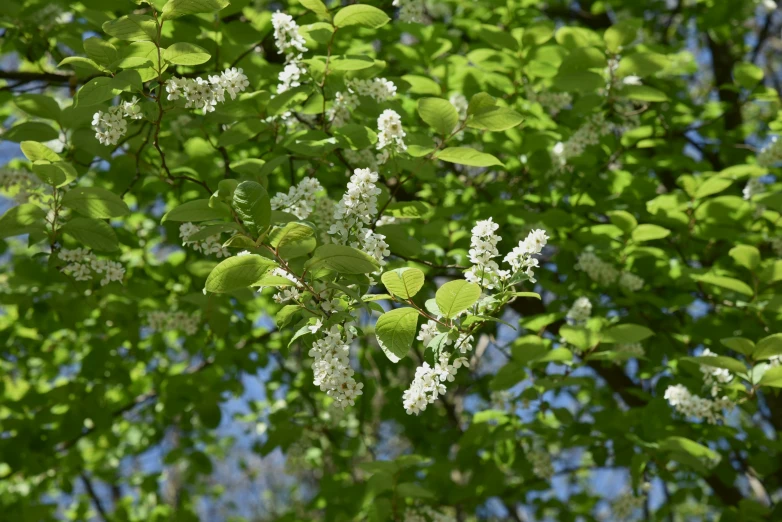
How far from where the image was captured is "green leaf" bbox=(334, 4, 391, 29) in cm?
243

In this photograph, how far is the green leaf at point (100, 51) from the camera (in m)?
2.06

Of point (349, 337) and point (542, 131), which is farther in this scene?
point (542, 131)

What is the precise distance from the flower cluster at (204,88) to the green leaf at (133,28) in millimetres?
160

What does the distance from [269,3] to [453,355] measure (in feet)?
13.6

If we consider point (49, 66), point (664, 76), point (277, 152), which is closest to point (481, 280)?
point (277, 152)

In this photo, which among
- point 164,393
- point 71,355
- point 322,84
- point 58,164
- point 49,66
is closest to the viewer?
point 58,164

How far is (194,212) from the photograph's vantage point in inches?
80.1

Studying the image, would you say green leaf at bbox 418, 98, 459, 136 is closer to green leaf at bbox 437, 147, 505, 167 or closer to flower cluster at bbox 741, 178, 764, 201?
green leaf at bbox 437, 147, 505, 167

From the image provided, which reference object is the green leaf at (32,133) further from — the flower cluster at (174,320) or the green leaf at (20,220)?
the flower cluster at (174,320)

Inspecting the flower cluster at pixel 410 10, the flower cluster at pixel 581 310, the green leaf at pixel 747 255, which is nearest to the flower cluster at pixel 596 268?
the flower cluster at pixel 581 310

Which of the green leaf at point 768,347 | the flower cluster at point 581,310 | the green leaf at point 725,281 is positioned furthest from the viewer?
the flower cluster at point 581,310

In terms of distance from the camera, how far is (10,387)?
490 cm

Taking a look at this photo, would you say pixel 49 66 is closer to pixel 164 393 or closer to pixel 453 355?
pixel 164 393

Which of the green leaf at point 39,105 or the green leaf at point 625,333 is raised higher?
the green leaf at point 39,105
